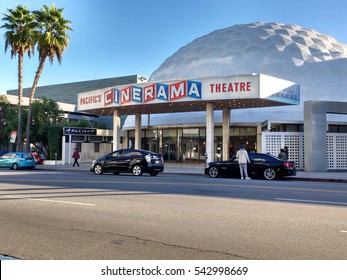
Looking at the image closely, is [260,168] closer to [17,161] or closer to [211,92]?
[211,92]

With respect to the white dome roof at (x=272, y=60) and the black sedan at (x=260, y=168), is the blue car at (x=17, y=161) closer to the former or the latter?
the white dome roof at (x=272, y=60)

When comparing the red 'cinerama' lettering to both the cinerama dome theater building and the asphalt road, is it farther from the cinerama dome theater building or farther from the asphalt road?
the asphalt road

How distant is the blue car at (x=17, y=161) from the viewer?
95.7 ft

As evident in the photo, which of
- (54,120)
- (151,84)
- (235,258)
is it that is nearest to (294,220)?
(235,258)

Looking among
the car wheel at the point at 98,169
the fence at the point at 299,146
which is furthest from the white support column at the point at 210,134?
the car wheel at the point at 98,169

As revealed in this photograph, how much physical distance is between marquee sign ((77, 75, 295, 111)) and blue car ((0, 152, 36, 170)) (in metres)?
7.71

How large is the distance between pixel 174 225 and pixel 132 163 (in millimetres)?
13879

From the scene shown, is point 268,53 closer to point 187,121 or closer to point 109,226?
point 187,121

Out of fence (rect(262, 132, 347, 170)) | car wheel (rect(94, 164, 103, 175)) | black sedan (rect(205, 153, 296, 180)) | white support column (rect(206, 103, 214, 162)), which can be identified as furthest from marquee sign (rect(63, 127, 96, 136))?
black sedan (rect(205, 153, 296, 180))

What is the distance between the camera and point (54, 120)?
42906 millimetres

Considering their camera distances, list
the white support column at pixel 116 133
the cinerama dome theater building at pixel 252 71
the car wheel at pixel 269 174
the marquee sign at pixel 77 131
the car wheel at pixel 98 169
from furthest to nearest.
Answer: the marquee sign at pixel 77 131 < the white support column at pixel 116 133 < the cinerama dome theater building at pixel 252 71 < the car wheel at pixel 98 169 < the car wheel at pixel 269 174

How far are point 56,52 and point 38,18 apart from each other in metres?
3.39

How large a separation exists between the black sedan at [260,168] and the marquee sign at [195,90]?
6.48 metres

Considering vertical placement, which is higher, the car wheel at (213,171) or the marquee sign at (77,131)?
the marquee sign at (77,131)
